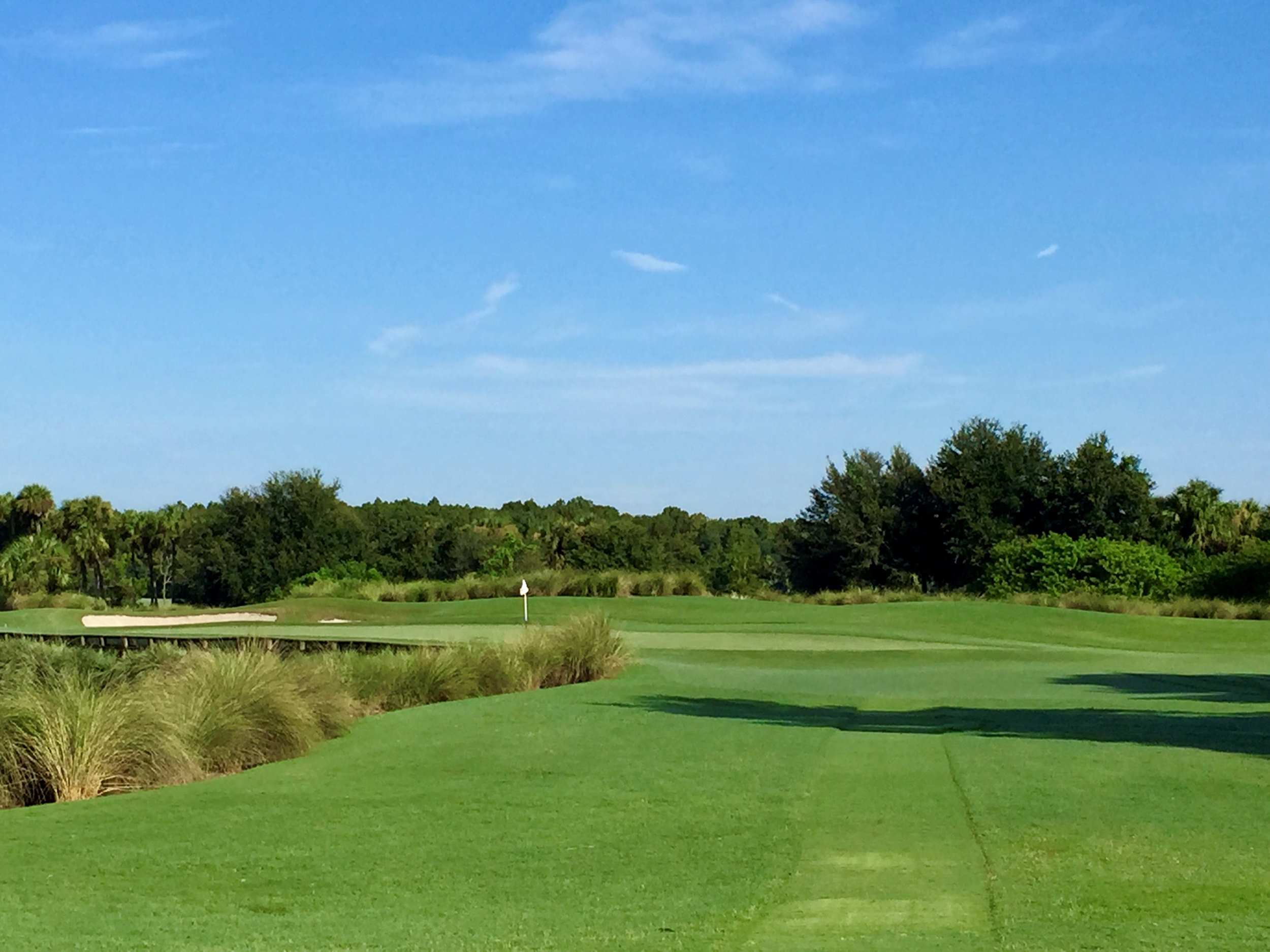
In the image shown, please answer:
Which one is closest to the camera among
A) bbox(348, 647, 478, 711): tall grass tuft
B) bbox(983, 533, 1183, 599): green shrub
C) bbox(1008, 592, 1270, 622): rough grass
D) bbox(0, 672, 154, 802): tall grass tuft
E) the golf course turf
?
the golf course turf

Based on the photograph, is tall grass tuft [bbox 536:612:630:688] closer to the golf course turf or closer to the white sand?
the golf course turf

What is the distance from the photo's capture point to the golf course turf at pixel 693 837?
6.31 metres

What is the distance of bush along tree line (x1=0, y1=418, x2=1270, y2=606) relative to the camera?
46.5 metres

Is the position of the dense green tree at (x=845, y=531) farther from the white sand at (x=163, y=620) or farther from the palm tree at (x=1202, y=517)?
the white sand at (x=163, y=620)

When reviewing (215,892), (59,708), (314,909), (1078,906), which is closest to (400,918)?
(314,909)

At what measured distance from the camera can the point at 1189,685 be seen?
742 inches

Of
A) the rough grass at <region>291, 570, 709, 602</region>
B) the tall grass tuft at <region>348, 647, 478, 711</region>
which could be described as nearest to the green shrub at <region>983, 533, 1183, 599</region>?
the rough grass at <region>291, 570, 709, 602</region>

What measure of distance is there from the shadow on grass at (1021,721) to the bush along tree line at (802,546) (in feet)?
85.7

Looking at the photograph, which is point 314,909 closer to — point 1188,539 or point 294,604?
point 294,604

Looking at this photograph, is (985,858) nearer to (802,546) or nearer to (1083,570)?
(1083,570)

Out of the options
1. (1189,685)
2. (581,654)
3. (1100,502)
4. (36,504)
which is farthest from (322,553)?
(1189,685)

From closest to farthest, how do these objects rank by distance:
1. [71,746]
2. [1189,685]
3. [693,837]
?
[693,837] < [71,746] < [1189,685]

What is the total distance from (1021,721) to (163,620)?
3362cm

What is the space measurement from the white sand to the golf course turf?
88.1 feet
